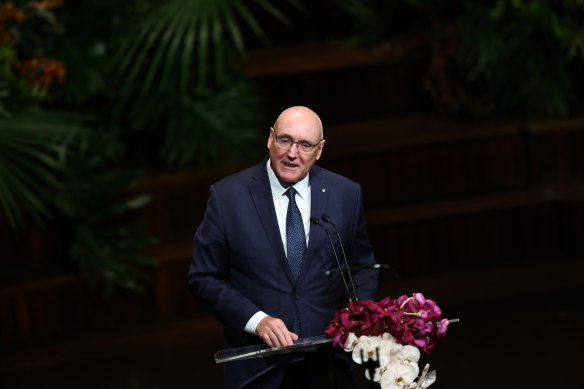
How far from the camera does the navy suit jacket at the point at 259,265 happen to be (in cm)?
308

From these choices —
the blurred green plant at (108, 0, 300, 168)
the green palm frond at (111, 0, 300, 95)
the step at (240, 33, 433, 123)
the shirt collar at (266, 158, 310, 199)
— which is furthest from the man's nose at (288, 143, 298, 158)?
the step at (240, 33, 433, 123)

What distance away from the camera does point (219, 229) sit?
10.2 ft

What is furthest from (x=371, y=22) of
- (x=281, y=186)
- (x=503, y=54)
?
(x=281, y=186)

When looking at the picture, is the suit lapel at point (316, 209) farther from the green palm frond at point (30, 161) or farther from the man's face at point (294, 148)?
the green palm frond at point (30, 161)

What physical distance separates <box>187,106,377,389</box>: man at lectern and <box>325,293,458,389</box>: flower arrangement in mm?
268

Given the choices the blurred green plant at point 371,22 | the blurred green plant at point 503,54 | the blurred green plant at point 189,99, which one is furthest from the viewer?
the blurred green plant at point 371,22

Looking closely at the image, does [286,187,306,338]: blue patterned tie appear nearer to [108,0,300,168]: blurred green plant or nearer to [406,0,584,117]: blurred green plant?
[108,0,300,168]: blurred green plant

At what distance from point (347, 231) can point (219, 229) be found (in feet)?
1.09

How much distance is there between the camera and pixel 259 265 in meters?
3.08

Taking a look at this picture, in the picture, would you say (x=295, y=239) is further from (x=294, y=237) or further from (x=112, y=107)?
(x=112, y=107)

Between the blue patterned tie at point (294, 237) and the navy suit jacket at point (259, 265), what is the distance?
23 millimetres

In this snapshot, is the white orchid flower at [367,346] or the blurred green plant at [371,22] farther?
the blurred green plant at [371,22]

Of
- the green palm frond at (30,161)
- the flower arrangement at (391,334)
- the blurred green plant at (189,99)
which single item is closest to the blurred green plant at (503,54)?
the blurred green plant at (189,99)

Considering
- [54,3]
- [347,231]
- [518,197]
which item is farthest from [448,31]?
[347,231]
